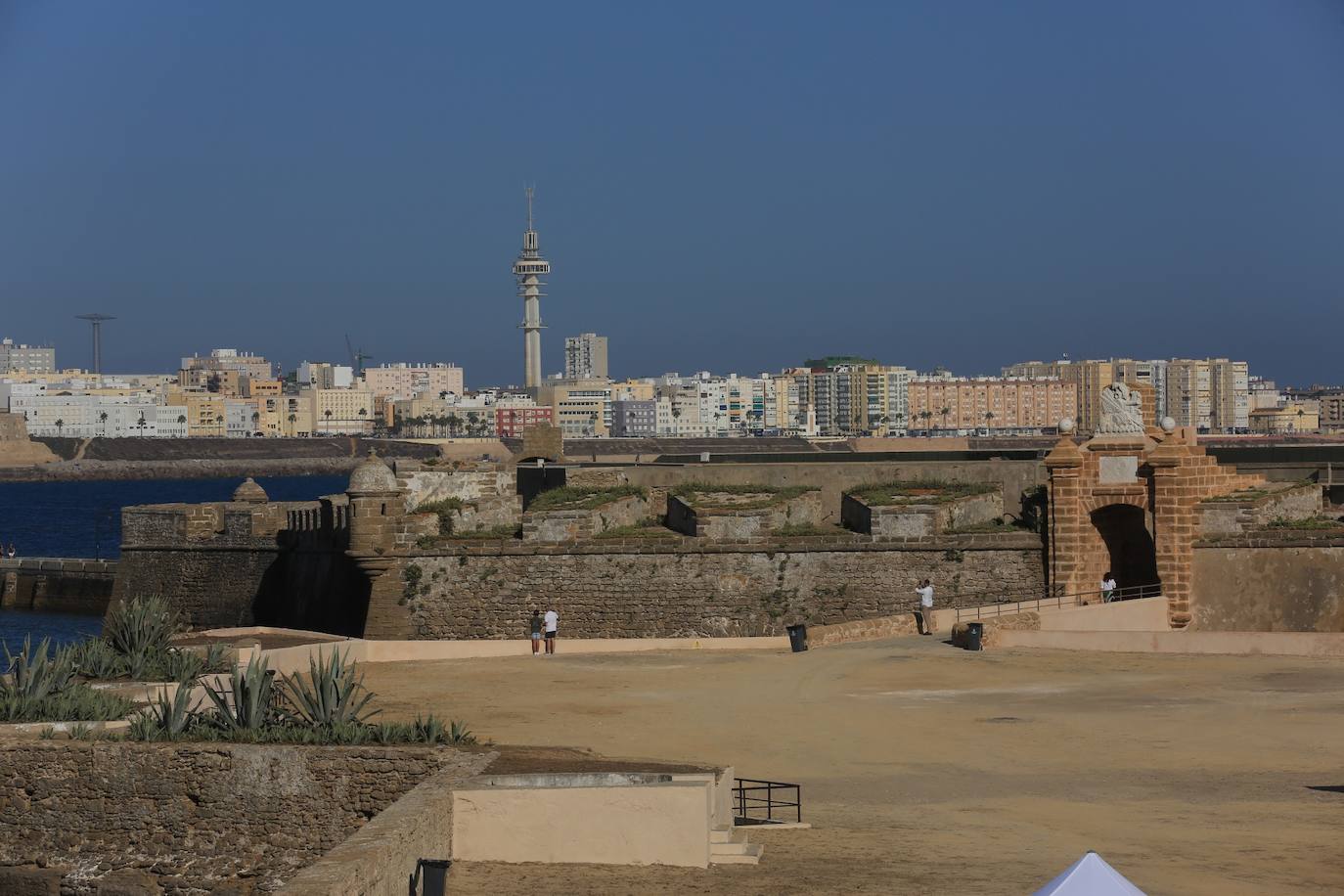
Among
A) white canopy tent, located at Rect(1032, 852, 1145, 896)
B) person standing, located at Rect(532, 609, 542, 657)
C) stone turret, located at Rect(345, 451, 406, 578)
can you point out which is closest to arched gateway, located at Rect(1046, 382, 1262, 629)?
person standing, located at Rect(532, 609, 542, 657)

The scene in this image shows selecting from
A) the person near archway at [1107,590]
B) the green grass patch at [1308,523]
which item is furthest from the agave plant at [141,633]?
the green grass patch at [1308,523]

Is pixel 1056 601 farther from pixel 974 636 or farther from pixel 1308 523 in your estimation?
pixel 1308 523

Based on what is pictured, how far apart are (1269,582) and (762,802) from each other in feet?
49.8

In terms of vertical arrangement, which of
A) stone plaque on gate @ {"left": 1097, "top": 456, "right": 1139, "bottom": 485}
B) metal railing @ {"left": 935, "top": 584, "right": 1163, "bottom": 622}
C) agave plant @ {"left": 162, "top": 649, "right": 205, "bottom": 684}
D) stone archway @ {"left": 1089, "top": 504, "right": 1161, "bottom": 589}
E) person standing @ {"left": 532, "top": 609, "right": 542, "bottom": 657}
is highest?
stone plaque on gate @ {"left": 1097, "top": 456, "right": 1139, "bottom": 485}

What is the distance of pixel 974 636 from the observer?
1008 inches

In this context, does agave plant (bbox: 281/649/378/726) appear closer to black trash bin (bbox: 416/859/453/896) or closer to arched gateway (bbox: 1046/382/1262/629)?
black trash bin (bbox: 416/859/453/896)

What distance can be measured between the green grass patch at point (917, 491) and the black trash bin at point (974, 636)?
21.1 feet

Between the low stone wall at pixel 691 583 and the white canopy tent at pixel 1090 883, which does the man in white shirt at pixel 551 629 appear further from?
the white canopy tent at pixel 1090 883

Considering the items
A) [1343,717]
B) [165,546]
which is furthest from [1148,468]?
[165,546]

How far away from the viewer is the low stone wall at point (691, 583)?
31062 mm

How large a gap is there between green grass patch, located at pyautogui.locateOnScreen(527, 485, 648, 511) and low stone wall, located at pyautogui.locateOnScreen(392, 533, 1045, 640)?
4.26 feet

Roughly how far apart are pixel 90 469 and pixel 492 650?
170616 mm

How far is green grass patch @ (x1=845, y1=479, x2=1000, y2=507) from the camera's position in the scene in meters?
32.4

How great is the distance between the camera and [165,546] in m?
39.8
